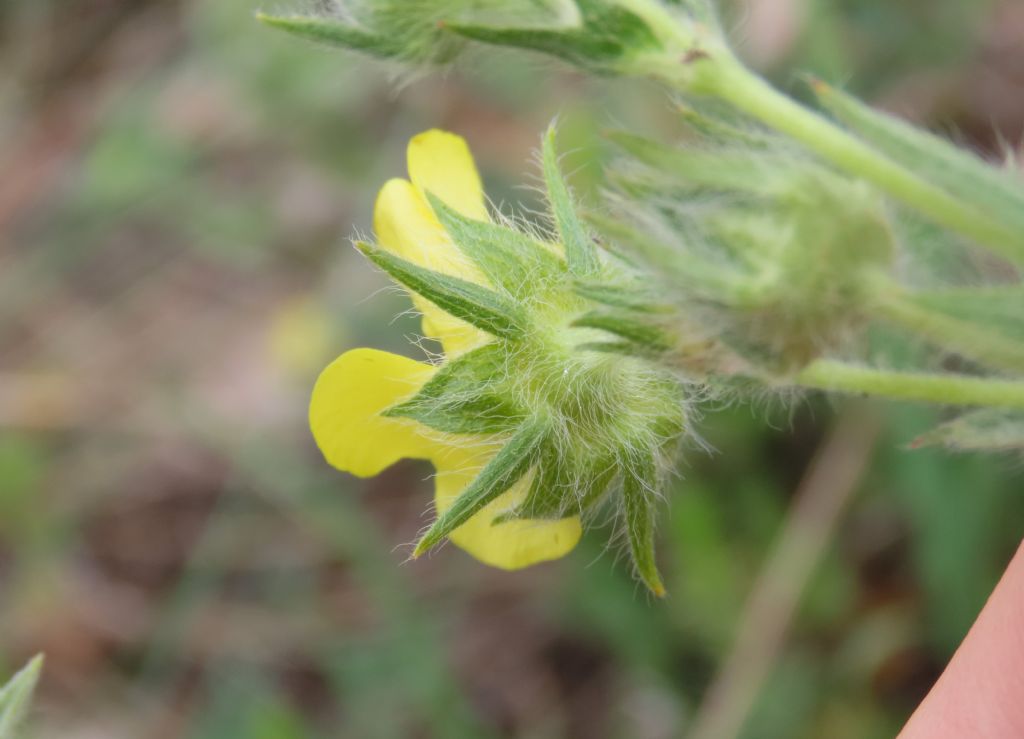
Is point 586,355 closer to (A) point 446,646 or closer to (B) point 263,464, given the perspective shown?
(A) point 446,646

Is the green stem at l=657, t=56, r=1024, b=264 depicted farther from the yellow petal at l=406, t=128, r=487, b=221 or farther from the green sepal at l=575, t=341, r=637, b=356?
the yellow petal at l=406, t=128, r=487, b=221

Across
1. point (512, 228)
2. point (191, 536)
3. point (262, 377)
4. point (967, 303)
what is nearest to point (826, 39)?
point (512, 228)

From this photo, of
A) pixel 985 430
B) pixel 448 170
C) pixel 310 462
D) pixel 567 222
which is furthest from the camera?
pixel 310 462

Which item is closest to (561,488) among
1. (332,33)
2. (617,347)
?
(617,347)

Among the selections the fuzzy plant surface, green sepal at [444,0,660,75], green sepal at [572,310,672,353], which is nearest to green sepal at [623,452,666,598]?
the fuzzy plant surface

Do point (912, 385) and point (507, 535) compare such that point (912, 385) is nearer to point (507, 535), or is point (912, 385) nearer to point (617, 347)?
point (617, 347)

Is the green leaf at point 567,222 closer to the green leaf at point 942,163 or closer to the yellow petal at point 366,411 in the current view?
the yellow petal at point 366,411
